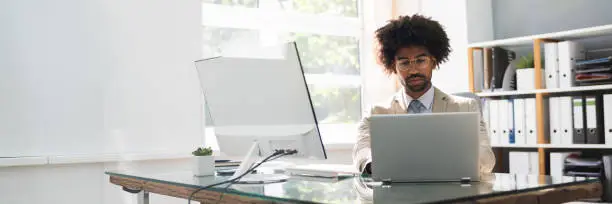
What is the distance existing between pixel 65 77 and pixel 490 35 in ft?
8.85

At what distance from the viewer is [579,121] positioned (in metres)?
3.64

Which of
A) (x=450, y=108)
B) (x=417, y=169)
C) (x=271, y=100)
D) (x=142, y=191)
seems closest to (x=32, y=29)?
(x=142, y=191)

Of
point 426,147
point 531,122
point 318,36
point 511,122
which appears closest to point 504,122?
point 511,122

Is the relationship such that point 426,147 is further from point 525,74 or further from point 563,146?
point 525,74

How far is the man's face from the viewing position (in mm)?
2596

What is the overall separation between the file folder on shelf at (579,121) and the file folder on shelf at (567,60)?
0.34ft

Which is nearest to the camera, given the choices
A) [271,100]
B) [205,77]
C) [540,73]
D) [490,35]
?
[271,100]

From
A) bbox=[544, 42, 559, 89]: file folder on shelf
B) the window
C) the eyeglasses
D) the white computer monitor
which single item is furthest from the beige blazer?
the window

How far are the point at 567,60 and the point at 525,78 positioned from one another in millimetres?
282

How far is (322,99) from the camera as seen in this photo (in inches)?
184

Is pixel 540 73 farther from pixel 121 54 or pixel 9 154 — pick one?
pixel 9 154

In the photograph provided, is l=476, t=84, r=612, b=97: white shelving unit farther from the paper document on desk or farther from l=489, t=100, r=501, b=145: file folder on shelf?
the paper document on desk

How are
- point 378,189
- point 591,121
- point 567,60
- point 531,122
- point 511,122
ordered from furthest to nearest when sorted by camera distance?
point 511,122 < point 531,122 < point 567,60 < point 591,121 < point 378,189

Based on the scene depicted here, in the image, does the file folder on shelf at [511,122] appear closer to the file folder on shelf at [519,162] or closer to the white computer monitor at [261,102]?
the file folder on shelf at [519,162]
